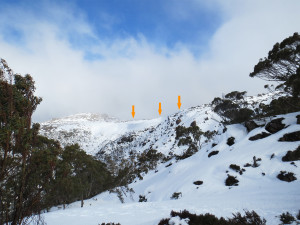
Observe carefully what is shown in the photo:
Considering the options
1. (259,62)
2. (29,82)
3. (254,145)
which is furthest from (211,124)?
(29,82)

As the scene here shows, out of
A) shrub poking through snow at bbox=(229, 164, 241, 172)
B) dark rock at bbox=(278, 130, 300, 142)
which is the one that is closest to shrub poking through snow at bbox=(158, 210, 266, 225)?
shrub poking through snow at bbox=(229, 164, 241, 172)

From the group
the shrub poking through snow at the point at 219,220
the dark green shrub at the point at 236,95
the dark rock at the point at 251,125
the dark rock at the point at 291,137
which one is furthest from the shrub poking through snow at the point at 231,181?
the dark green shrub at the point at 236,95

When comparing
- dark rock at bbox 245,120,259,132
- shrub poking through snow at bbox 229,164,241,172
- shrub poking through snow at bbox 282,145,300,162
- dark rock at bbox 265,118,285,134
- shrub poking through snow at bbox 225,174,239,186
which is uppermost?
dark rock at bbox 245,120,259,132

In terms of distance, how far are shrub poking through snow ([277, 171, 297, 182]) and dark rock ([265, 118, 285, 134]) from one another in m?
10.4

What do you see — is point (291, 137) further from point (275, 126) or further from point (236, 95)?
point (236, 95)

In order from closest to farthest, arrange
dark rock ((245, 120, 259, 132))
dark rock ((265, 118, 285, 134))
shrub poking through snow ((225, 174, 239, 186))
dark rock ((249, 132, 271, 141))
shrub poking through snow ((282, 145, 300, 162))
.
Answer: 1. shrub poking through snow ((282, 145, 300, 162))
2. shrub poking through snow ((225, 174, 239, 186))
3. dark rock ((265, 118, 285, 134))
4. dark rock ((249, 132, 271, 141))
5. dark rock ((245, 120, 259, 132))

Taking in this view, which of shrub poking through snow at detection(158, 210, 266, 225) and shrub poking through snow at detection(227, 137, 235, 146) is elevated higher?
shrub poking through snow at detection(227, 137, 235, 146)

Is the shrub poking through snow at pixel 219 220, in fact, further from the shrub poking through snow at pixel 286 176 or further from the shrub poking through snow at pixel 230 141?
the shrub poking through snow at pixel 230 141

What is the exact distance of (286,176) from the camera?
1585 cm

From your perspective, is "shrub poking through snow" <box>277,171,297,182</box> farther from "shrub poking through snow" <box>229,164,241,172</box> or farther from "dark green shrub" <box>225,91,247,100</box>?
"dark green shrub" <box>225,91,247,100</box>

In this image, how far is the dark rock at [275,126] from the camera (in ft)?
80.9

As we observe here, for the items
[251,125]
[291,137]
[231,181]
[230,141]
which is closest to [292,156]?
[291,137]

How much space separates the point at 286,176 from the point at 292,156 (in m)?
3.09

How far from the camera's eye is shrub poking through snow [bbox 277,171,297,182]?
1542 cm
